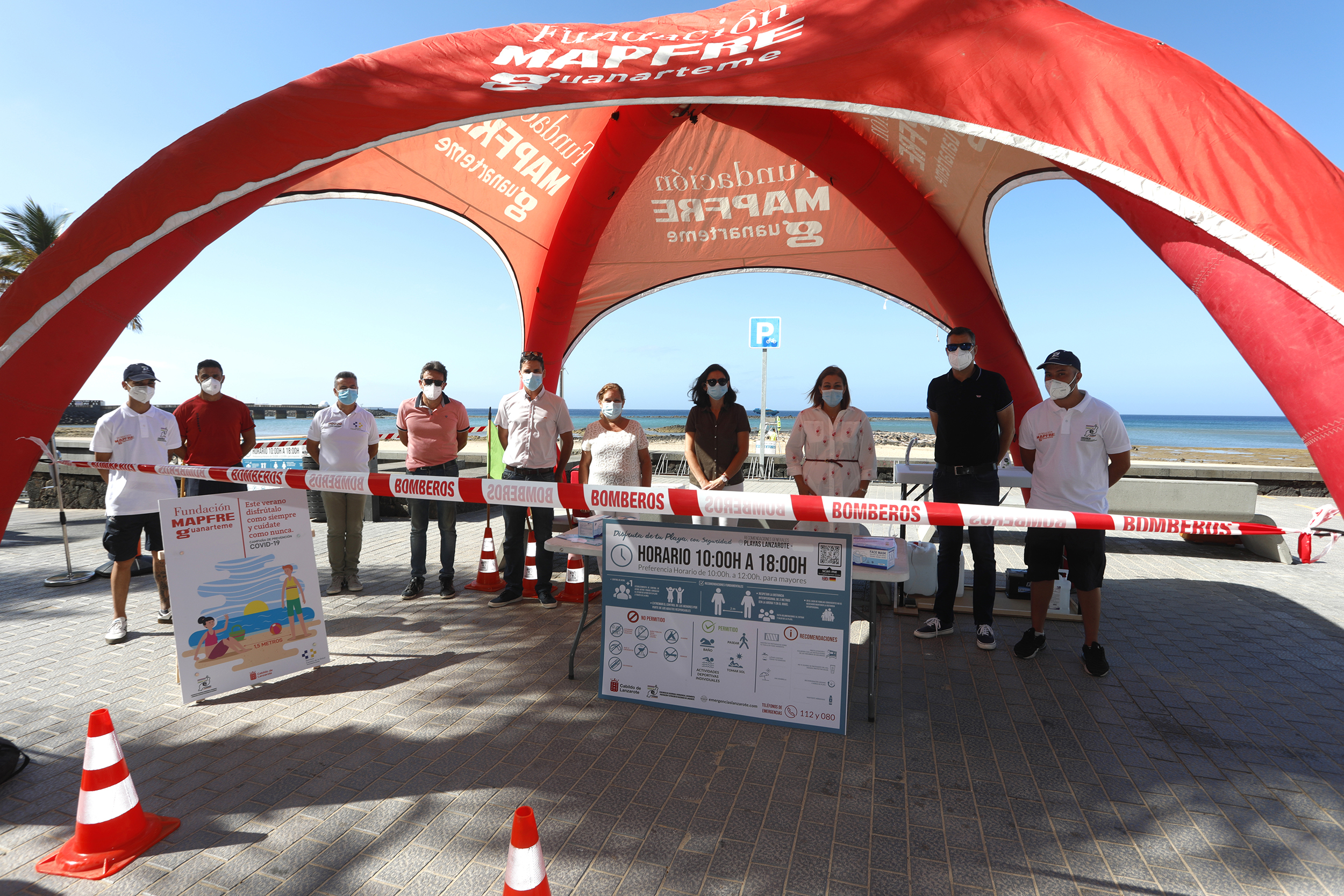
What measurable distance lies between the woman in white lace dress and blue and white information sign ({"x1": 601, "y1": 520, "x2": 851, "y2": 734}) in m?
1.88

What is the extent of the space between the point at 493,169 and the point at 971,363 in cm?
544

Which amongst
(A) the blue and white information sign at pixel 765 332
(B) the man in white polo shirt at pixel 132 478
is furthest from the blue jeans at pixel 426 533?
(A) the blue and white information sign at pixel 765 332

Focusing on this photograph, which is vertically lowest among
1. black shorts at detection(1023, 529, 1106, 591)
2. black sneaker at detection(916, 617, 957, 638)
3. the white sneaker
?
black sneaker at detection(916, 617, 957, 638)

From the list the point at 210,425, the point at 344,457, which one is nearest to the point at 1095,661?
the point at 344,457

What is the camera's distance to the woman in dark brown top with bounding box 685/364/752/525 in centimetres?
531

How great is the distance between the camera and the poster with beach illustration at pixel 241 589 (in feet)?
12.0

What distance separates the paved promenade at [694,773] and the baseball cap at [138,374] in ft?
6.45

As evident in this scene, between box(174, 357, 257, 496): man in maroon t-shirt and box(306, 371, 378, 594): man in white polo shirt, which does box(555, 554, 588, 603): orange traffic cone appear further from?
box(174, 357, 257, 496): man in maroon t-shirt

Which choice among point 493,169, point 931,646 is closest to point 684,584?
point 931,646

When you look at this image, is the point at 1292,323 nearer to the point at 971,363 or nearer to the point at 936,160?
the point at 971,363

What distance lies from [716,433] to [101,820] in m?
4.16

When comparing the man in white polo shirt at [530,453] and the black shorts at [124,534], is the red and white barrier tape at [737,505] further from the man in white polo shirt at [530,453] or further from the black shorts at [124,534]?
the man in white polo shirt at [530,453]

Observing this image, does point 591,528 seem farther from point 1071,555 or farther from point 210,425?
point 210,425

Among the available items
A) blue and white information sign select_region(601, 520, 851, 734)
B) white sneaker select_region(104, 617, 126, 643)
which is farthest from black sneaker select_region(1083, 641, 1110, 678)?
Result: white sneaker select_region(104, 617, 126, 643)
